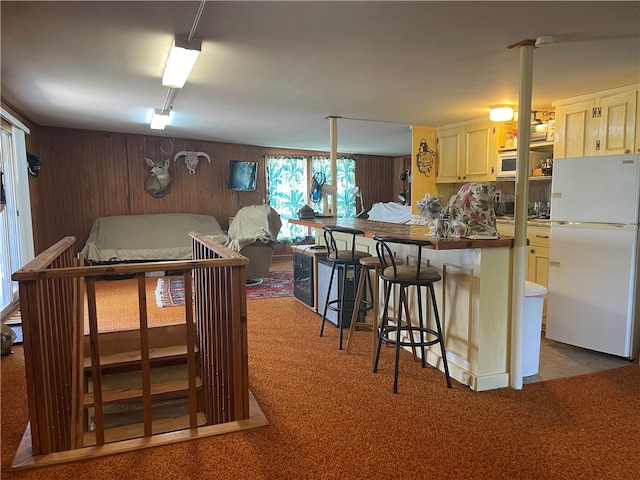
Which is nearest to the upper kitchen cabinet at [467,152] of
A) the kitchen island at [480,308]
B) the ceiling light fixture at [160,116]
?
the kitchen island at [480,308]

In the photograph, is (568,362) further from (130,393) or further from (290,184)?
(290,184)

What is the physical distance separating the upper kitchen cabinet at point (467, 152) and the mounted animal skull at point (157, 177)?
168 inches

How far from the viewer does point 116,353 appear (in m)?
3.56

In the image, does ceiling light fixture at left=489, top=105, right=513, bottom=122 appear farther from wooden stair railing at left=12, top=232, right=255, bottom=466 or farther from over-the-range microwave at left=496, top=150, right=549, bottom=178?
wooden stair railing at left=12, top=232, right=255, bottom=466

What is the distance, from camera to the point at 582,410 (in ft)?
8.02

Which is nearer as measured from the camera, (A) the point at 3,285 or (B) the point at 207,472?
(B) the point at 207,472

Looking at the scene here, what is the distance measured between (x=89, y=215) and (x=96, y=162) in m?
0.82

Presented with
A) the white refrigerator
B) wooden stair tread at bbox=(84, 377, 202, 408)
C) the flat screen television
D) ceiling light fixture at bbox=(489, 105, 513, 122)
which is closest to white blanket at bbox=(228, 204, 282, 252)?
the flat screen television

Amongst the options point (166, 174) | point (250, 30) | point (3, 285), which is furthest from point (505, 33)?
point (166, 174)

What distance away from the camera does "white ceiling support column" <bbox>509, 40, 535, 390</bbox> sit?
262cm

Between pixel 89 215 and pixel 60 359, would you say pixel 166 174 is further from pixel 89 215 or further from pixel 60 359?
pixel 60 359

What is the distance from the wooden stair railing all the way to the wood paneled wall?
328cm

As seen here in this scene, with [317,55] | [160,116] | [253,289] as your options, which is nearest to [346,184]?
[253,289]

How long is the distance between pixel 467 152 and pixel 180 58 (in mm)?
3651
